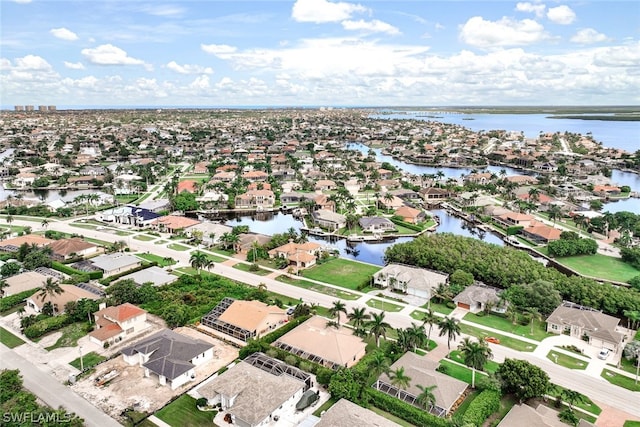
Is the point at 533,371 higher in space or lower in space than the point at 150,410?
higher

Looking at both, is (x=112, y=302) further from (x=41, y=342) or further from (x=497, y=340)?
(x=497, y=340)

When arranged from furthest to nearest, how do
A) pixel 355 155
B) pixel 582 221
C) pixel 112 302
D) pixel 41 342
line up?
1. pixel 355 155
2. pixel 582 221
3. pixel 112 302
4. pixel 41 342

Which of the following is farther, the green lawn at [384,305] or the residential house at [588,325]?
the green lawn at [384,305]

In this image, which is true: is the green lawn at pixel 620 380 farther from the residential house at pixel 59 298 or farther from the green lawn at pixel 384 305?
the residential house at pixel 59 298

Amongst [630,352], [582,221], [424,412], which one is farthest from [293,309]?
[582,221]

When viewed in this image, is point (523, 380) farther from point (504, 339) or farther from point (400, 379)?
point (504, 339)

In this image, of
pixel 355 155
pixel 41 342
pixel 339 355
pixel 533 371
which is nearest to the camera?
pixel 533 371

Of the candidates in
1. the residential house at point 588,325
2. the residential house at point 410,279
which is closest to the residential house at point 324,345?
the residential house at point 410,279
